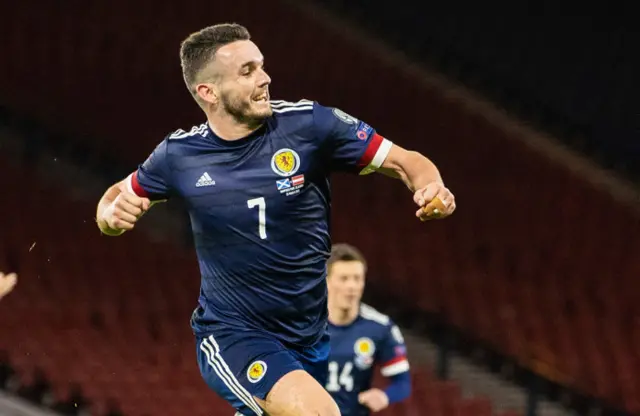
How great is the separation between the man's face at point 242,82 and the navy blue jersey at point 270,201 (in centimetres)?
10

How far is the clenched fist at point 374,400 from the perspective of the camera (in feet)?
19.9

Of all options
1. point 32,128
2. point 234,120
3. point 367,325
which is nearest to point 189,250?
point 32,128

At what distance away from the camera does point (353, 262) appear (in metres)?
6.33

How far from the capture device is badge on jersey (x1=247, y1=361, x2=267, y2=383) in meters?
4.11

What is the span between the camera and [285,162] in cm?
423

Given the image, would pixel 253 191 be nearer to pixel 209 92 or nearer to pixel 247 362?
pixel 209 92

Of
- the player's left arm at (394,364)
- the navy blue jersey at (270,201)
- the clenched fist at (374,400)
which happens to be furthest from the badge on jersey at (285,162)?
the player's left arm at (394,364)

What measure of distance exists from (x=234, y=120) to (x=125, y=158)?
23.9 ft

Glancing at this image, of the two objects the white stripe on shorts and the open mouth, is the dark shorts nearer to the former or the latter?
the white stripe on shorts

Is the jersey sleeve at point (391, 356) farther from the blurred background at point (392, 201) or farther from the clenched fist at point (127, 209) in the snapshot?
the clenched fist at point (127, 209)

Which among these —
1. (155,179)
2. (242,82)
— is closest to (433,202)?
(242,82)

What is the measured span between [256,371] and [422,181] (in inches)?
36.6

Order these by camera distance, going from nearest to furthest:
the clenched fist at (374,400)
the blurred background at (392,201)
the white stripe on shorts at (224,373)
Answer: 1. the white stripe on shorts at (224,373)
2. the clenched fist at (374,400)
3. the blurred background at (392,201)

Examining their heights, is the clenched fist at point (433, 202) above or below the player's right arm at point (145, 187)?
above
